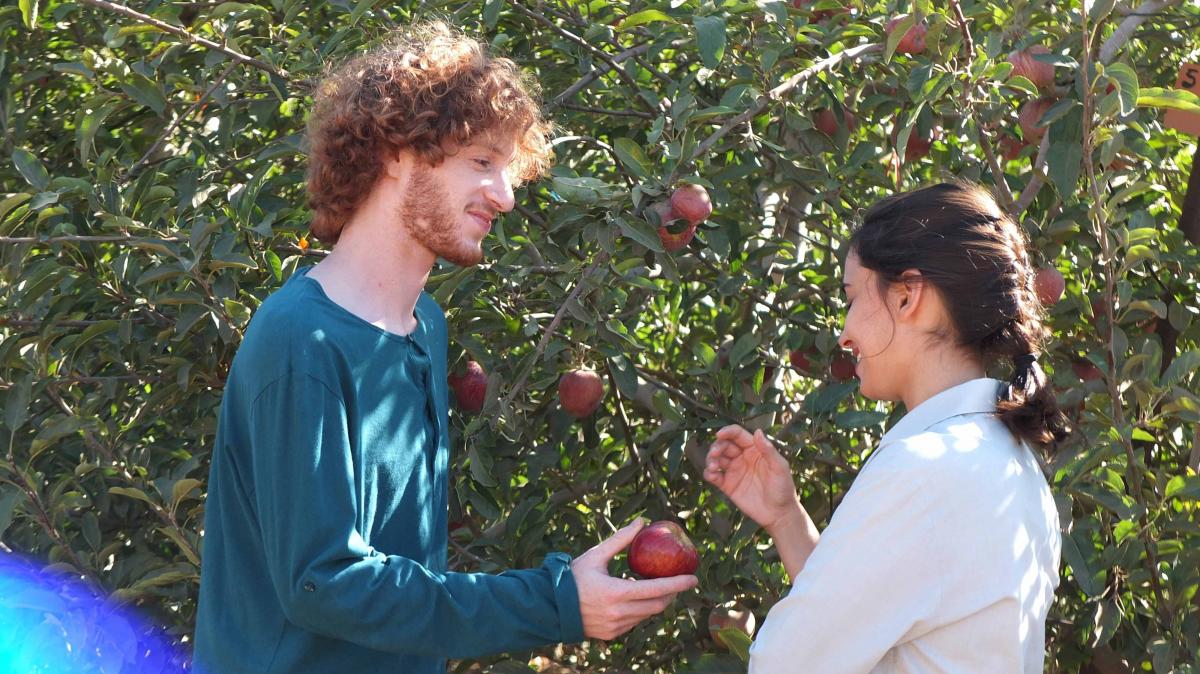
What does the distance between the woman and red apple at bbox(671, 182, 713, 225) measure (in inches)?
15.8

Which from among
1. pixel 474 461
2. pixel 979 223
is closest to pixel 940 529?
pixel 979 223

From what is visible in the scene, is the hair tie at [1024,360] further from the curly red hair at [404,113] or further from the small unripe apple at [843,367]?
the small unripe apple at [843,367]

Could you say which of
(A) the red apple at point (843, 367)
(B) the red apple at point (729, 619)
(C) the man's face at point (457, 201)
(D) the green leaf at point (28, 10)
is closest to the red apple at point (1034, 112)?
(A) the red apple at point (843, 367)

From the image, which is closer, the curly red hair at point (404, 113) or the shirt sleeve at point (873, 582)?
the shirt sleeve at point (873, 582)

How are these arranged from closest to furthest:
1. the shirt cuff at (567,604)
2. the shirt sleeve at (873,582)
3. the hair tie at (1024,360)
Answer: the shirt sleeve at (873,582) < the shirt cuff at (567,604) < the hair tie at (1024,360)

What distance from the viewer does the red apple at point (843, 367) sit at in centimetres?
254

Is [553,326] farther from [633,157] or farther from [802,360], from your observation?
[802,360]

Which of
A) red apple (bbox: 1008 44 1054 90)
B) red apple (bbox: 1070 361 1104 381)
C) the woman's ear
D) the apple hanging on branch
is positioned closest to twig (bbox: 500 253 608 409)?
the apple hanging on branch

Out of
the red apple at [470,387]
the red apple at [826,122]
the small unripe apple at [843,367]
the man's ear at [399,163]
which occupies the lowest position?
the small unripe apple at [843,367]

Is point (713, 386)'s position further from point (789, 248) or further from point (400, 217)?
point (400, 217)

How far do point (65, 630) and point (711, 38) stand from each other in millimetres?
1451

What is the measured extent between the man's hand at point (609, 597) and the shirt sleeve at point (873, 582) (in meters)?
0.19

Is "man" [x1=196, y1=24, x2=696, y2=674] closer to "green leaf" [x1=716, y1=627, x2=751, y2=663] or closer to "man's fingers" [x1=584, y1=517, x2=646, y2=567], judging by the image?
"man's fingers" [x1=584, y1=517, x2=646, y2=567]

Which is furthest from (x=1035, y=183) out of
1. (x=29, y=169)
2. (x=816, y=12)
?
(x=29, y=169)
